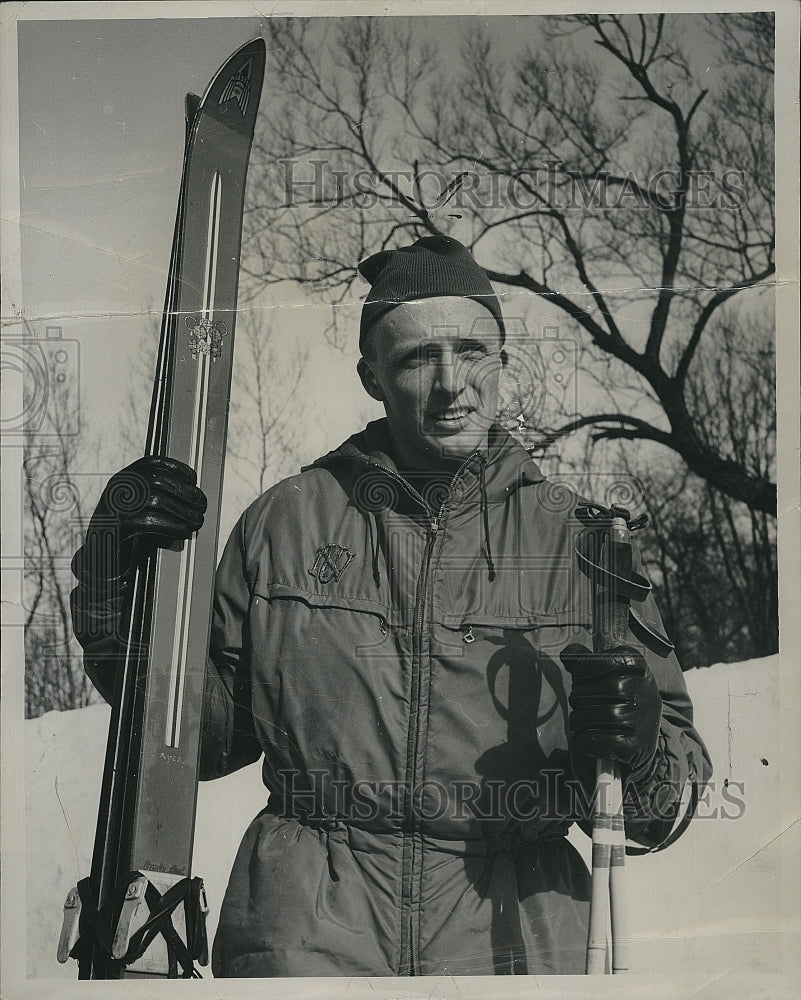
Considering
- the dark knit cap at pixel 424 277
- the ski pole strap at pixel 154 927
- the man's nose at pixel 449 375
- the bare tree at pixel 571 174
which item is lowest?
the ski pole strap at pixel 154 927

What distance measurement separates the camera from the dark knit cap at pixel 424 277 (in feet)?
9.98

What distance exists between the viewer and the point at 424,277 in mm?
3043

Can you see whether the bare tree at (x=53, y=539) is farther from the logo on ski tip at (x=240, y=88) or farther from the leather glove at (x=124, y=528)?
the logo on ski tip at (x=240, y=88)

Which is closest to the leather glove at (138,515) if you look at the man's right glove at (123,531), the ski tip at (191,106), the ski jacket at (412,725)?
the man's right glove at (123,531)

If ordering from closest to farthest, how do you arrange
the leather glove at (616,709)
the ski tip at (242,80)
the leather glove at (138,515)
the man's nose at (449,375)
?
the leather glove at (616,709)
the leather glove at (138,515)
the man's nose at (449,375)
the ski tip at (242,80)

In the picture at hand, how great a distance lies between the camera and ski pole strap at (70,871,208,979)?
2820 mm

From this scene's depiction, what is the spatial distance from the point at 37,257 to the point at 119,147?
0.23 metres

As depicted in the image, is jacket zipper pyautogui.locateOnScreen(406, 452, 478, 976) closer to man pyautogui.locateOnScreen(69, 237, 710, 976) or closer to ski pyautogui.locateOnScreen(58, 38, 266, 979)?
man pyautogui.locateOnScreen(69, 237, 710, 976)

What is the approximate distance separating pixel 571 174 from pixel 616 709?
0.88 meters

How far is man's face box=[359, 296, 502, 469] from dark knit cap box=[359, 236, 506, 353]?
1 centimetres

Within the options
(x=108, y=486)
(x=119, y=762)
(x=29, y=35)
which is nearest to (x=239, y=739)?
(x=119, y=762)

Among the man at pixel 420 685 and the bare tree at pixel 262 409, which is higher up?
the bare tree at pixel 262 409

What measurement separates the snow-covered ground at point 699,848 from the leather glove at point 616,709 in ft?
0.53

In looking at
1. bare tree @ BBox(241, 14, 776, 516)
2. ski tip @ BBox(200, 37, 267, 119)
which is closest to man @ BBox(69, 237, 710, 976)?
bare tree @ BBox(241, 14, 776, 516)
